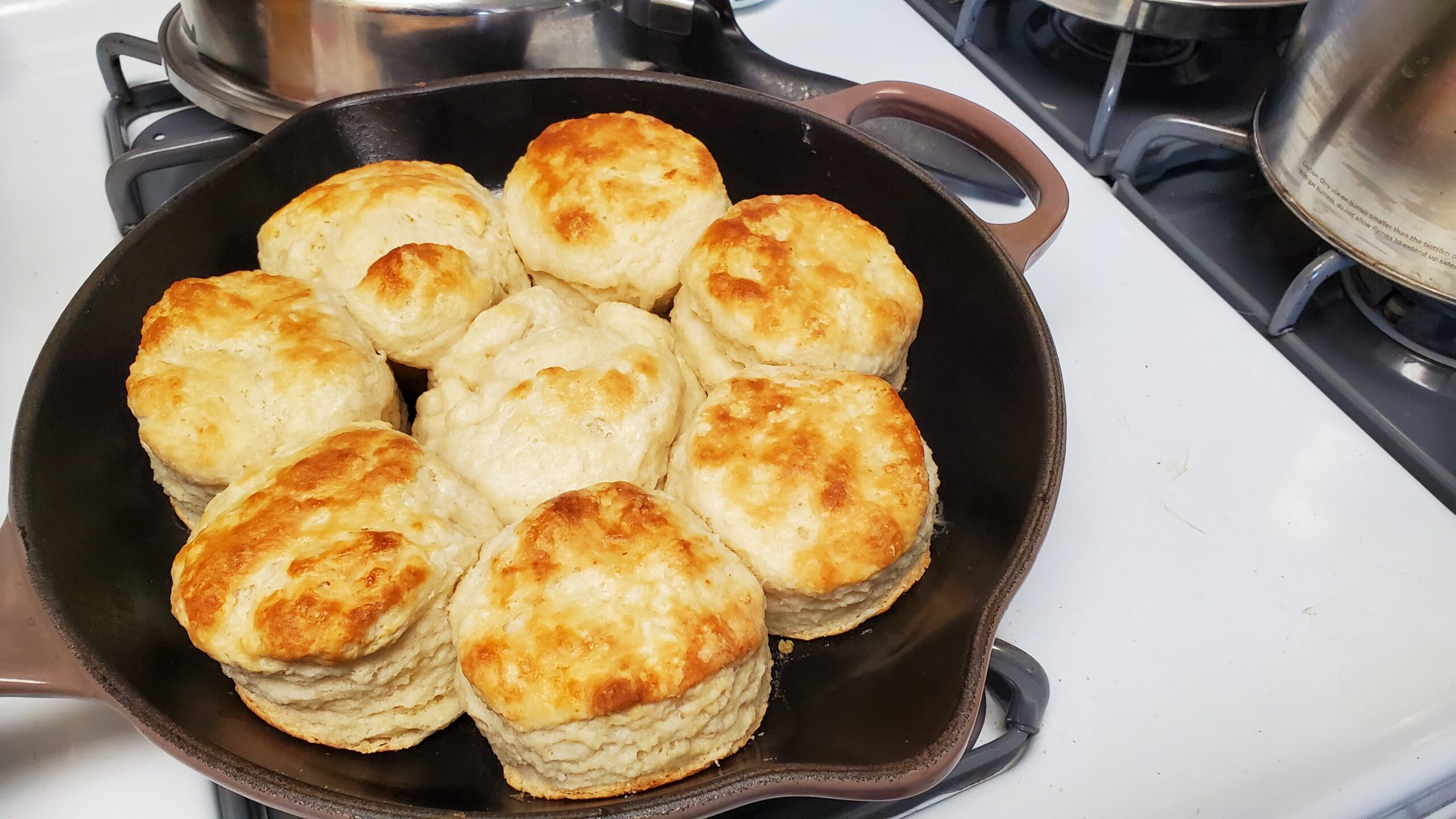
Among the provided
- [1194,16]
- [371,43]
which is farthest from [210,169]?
[1194,16]

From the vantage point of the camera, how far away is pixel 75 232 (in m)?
1.39

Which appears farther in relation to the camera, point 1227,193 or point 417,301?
point 1227,193

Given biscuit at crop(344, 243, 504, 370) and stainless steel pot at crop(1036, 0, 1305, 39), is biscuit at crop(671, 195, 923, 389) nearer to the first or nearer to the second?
biscuit at crop(344, 243, 504, 370)

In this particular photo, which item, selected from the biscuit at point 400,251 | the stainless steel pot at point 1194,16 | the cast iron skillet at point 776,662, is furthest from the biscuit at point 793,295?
the stainless steel pot at point 1194,16

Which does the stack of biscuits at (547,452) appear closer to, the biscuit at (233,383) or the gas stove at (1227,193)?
the biscuit at (233,383)

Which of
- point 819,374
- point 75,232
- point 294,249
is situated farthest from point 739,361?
point 75,232

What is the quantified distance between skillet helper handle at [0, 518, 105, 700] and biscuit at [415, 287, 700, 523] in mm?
360

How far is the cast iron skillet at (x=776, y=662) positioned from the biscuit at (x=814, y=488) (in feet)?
0.25

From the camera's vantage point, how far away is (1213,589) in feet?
3.60

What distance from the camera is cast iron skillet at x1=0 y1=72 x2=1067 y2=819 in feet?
2.42

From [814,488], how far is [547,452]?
10.9 inches

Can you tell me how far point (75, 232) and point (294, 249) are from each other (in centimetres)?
59

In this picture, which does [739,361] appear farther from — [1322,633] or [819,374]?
[1322,633]

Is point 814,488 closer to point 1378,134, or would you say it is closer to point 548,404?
point 548,404
